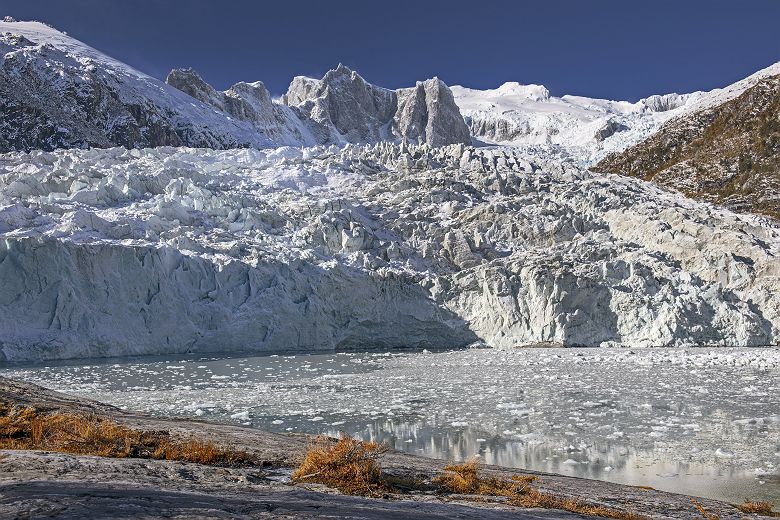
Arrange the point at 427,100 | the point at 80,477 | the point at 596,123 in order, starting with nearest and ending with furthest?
1. the point at 80,477
2. the point at 596,123
3. the point at 427,100

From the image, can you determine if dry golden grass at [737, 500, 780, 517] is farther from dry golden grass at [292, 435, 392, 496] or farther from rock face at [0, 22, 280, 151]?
rock face at [0, 22, 280, 151]

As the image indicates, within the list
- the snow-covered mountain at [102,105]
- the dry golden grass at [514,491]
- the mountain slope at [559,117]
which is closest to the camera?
the dry golden grass at [514,491]

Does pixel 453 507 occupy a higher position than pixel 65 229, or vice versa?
pixel 65 229

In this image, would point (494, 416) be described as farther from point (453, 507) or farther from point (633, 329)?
point (633, 329)

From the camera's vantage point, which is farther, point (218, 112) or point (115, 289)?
point (218, 112)

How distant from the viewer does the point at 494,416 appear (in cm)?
1142

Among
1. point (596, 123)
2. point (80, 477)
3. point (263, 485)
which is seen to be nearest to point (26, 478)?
point (80, 477)

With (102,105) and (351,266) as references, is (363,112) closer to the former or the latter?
(102,105)

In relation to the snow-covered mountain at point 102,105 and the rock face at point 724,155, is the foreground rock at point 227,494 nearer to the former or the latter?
the rock face at point 724,155

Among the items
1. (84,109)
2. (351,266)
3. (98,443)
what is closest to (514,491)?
(98,443)

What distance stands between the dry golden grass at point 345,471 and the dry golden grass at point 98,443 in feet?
2.78

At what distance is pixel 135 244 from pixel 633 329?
22.2 meters

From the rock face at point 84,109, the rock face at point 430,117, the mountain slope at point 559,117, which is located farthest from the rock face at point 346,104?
the rock face at point 84,109

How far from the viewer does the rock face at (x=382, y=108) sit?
327 ft
